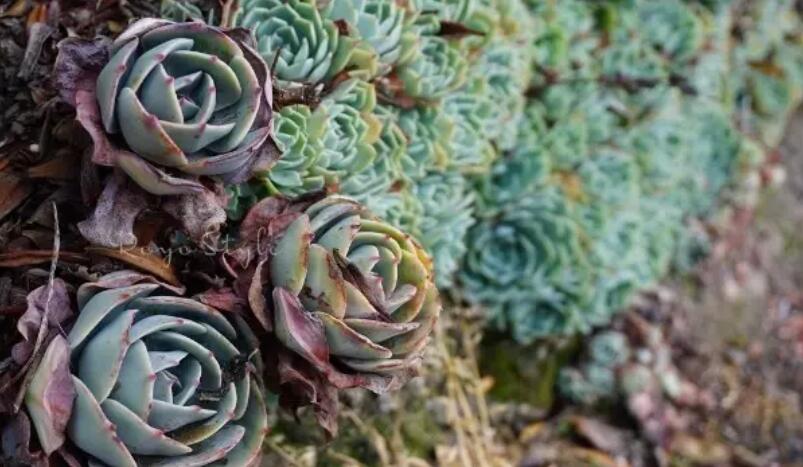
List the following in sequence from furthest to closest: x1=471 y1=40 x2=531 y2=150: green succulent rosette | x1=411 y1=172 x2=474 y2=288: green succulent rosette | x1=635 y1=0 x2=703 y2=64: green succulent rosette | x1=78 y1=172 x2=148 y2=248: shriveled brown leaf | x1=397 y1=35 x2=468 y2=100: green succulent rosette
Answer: x1=635 y1=0 x2=703 y2=64: green succulent rosette → x1=471 y1=40 x2=531 y2=150: green succulent rosette → x1=411 y1=172 x2=474 y2=288: green succulent rosette → x1=397 y1=35 x2=468 y2=100: green succulent rosette → x1=78 y1=172 x2=148 y2=248: shriveled brown leaf

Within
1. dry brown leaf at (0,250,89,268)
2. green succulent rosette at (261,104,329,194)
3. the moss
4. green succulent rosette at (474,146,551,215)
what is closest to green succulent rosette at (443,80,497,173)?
green succulent rosette at (474,146,551,215)

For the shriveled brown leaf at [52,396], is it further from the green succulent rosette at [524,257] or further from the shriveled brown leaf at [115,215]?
the green succulent rosette at [524,257]

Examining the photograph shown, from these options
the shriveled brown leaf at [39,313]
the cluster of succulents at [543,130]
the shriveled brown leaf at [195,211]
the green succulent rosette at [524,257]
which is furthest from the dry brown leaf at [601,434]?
the shriveled brown leaf at [39,313]

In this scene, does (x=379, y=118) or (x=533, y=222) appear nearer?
(x=379, y=118)

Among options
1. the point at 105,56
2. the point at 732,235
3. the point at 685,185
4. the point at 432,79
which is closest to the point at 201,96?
the point at 105,56

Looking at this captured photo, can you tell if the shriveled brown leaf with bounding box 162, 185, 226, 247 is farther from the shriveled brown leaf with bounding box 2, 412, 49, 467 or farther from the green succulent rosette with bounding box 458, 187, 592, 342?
the green succulent rosette with bounding box 458, 187, 592, 342

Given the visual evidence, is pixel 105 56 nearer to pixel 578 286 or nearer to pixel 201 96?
pixel 201 96

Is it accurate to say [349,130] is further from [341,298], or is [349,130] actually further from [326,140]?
[341,298]
